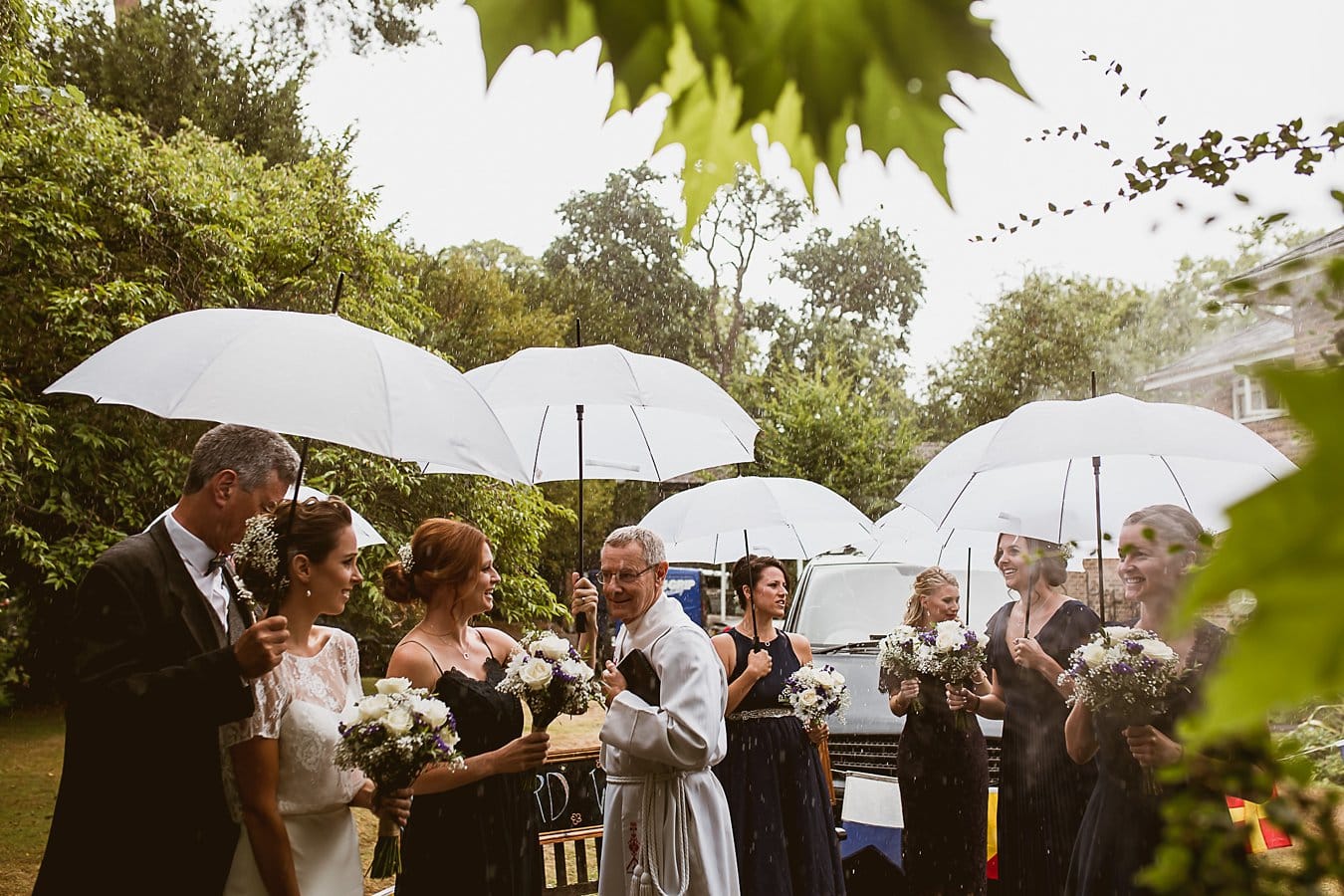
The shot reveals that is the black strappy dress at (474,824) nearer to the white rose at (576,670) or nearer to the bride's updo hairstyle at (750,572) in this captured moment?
the white rose at (576,670)

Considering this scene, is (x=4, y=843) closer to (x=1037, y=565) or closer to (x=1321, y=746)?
(x=1037, y=565)

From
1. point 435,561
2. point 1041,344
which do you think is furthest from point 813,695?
point 1041,344

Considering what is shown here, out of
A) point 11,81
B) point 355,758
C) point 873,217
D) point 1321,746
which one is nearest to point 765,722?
point 355,758

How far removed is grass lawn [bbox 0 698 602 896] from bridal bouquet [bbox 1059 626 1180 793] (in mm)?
3829

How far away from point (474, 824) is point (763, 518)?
331 cm

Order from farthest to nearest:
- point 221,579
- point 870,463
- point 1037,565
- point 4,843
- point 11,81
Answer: point 870,463 → point 4,843 → point 11,81 → point 1037,565 → point 221,579

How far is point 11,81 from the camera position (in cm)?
788

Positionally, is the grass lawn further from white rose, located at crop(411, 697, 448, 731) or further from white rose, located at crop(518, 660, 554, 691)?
white rose, located at crop(411, 697, 448, 731)

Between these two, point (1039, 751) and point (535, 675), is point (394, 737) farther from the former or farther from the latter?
point (1039, 751)

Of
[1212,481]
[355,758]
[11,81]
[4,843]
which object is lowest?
[4,843]

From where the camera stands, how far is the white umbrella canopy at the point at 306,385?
10.6ft

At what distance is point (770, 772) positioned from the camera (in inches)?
225

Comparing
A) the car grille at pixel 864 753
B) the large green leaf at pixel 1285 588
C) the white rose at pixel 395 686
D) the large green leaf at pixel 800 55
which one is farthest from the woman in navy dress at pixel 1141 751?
the large green leaf at pixel 1285 588

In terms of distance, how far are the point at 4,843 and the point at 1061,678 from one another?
926cm
